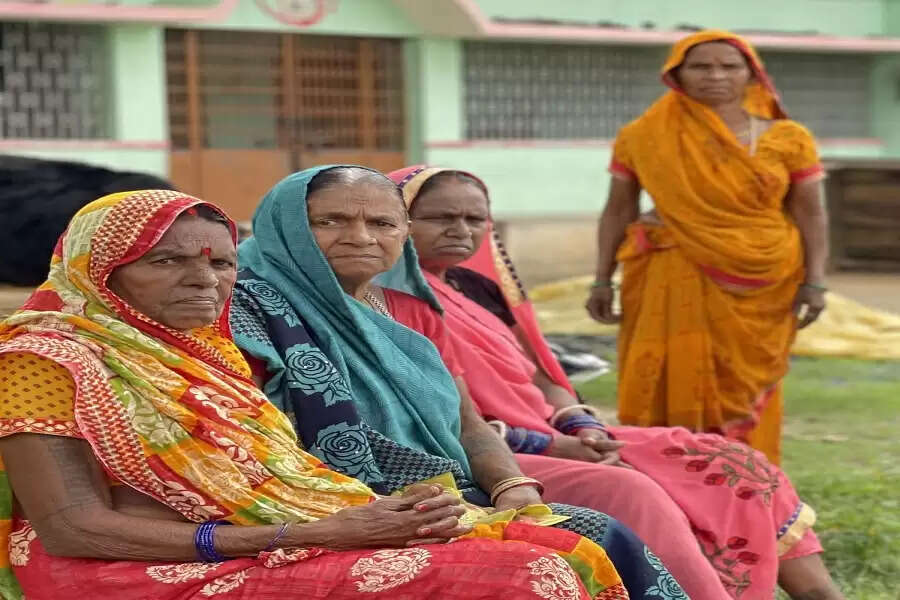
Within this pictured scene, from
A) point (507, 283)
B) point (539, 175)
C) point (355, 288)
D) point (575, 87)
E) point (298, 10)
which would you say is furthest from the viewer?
point (575, 87)

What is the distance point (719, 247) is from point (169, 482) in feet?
11.1

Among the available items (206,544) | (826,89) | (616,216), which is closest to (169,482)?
(206,544)

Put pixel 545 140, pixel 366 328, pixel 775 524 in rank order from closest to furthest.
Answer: pixel 366 328
pixel 775 524
pixel 545 140

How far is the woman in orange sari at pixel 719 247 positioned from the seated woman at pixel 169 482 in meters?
3.01

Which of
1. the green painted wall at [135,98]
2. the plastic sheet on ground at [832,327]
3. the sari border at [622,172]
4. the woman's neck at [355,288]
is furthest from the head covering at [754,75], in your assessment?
the green painted wall at [135,98]

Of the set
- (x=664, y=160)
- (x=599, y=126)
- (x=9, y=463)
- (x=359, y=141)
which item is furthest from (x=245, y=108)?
(x=9, y=463)

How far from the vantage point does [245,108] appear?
1446 cm

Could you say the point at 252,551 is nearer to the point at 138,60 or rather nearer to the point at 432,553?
the point at 432,553

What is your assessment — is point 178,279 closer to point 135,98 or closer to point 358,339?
point 358,339

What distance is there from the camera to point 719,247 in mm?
5469

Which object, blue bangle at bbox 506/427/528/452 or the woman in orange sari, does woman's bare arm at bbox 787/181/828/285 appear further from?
blue bangle at bbox 506/427/528/452

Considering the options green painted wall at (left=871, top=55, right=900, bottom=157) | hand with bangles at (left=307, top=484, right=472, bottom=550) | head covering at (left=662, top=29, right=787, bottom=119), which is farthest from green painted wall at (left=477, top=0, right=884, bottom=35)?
hand with bangles at (left=307, top=484, right=472, bottom=550)

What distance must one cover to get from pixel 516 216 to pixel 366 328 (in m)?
12.3

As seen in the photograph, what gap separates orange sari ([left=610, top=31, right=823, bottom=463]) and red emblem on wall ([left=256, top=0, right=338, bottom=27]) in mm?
8711
